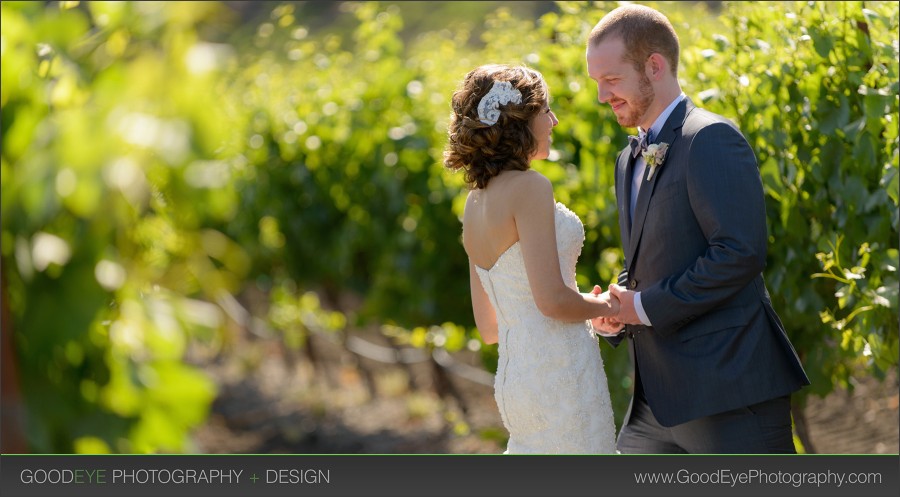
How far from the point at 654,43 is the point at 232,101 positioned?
755 cm

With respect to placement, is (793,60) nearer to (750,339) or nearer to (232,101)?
(750,339)

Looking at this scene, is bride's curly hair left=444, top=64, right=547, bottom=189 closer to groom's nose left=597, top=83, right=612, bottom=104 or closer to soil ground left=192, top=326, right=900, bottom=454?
groom's nose left=597, top=83, right=612, bottom=104

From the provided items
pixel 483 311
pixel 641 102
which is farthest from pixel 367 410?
pixel 641 102

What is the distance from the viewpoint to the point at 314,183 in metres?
8.14

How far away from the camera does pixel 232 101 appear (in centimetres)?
1001

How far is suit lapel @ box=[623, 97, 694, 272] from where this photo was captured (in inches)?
116

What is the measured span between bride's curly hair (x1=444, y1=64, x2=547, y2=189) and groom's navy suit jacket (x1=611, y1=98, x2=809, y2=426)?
37 cm

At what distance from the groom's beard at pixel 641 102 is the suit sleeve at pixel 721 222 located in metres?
0.27

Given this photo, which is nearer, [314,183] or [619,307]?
[619,307]

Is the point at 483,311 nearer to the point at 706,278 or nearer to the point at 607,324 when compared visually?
the point at 607,324

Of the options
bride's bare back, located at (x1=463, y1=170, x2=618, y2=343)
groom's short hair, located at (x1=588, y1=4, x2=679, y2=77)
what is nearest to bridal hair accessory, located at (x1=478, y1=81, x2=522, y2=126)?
bride's bare back, located at (x1=463, y1=170, x2=618, y2=343)
